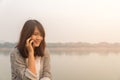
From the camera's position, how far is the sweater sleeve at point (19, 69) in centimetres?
187

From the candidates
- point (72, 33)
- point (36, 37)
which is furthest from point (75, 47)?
point (36, 37)

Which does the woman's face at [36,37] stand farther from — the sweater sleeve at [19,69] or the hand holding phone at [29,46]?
the sweater sleeve at [19,69]

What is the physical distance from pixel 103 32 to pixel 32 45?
38.9 inches

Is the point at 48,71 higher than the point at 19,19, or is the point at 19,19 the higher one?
the point at 19,19

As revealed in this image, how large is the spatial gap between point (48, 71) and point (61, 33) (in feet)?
2.56

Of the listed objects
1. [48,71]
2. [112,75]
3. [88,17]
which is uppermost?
[88,17]

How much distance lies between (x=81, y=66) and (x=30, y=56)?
0.93 metres

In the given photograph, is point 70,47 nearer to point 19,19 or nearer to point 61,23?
point 61,23

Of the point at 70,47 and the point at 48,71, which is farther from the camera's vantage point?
the point at 70,47

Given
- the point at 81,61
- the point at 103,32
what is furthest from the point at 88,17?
the point at 81,61

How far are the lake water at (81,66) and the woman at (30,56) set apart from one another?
722mm

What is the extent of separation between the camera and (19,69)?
6.15 ft

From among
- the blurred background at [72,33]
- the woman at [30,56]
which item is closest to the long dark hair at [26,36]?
the woman at [30,56]

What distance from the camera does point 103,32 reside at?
2736 mm
